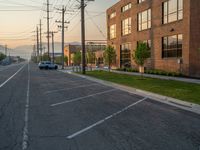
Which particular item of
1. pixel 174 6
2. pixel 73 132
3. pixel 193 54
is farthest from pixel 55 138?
pixel 174 6

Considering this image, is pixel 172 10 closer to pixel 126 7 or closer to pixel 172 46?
pixel 172 46

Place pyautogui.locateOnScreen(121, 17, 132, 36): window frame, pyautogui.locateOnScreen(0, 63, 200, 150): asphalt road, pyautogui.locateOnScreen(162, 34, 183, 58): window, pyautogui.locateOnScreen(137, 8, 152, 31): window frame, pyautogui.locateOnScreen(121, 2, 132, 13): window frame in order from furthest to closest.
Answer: pyautogui.locateOnScreen(121, 2, 132, 13): window frame < pyautogui.locateOnScreen(121, 17, 132, 36): window frame < pyautogui.locateOnScreen(137, 8, 152, 31): window frame < pyautogui.locateOnScreen(162, 34, 183, 58): window < pyautogui.locateOnScreen(0, 63, 200, 150): asphalt road

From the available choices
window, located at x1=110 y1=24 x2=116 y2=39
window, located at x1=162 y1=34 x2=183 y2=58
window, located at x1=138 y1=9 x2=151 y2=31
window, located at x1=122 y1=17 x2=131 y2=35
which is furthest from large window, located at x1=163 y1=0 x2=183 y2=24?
window, located at x1=110 y1=24 x2=116 y2=39

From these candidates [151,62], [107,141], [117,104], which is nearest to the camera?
[107,141]

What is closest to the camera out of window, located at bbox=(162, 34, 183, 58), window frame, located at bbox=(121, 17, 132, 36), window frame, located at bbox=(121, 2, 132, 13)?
window, located at bbox=(162, 34, 183, 58)

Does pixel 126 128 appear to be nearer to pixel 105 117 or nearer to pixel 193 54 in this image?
pixel 105 117

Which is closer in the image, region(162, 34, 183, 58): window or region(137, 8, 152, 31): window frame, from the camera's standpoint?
region(162, 34, 183, 58): window

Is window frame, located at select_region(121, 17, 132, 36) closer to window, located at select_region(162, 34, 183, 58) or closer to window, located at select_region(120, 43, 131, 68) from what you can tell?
window, located at select_region(120, 43, 131, 68)

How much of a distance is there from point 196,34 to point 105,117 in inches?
785

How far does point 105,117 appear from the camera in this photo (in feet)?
33.3

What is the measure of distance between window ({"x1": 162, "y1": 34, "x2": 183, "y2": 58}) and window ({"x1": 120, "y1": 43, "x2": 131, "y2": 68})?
11.4m

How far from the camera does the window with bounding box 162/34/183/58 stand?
2991cm

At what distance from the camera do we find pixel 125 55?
46281 millimetres

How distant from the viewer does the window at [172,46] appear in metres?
29.9
